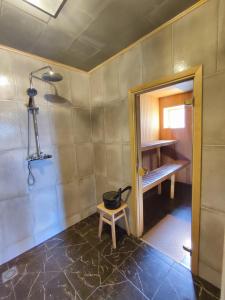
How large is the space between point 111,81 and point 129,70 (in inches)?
13.0

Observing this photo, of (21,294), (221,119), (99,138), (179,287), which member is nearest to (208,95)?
(221,119)

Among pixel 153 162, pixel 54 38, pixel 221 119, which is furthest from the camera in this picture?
pixel 153 162

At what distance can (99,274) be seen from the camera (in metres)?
1.54

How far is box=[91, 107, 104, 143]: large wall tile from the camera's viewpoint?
225cm

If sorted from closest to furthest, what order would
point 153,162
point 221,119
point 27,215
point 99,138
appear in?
1. point 221,119
2. point 27,215
3. point 99,138
4. point 153,162

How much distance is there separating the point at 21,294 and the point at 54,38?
2533 millimetres

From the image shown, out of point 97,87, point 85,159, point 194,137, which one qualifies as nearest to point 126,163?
point 85,159

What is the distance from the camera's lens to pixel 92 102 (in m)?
2.38

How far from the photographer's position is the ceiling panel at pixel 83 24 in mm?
1164

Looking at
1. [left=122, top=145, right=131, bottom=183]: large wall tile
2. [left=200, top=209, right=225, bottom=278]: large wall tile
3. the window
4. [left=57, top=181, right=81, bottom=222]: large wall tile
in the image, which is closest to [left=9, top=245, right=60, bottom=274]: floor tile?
[left=57, top=181, right=81, bottom=222]: large wall tile

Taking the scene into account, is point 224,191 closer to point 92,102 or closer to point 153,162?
point 92,102

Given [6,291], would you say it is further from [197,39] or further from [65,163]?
[197,39]

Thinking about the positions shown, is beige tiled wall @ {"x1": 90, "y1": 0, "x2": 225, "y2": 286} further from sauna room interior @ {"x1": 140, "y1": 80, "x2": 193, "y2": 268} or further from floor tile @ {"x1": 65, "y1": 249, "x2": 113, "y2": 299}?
floor tile @ {"x1": 65, "y1": 249, "x2": 113, "y2": 299}

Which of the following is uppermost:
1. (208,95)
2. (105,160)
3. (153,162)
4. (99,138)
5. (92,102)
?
(92,102)
